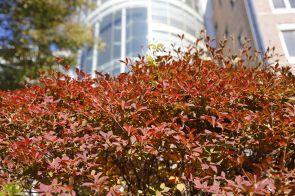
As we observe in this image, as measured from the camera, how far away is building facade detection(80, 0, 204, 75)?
21188 millimetres

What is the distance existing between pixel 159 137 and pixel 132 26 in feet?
60.3

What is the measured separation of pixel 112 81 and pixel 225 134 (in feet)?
6.02

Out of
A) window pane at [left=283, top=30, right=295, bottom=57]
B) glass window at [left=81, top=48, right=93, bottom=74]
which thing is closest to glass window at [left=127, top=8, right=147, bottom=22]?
glass window at [left=81, top=48, right=93, bottom=74]

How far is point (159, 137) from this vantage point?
13.1ft

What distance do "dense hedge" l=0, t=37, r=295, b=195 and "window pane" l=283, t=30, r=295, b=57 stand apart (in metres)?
8.69

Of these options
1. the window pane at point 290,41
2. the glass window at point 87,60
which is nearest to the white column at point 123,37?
the glass window at point 87,60

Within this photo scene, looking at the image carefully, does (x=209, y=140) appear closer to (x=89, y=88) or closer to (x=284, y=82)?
(x=284, y=82)

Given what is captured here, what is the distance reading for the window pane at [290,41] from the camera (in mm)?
13136

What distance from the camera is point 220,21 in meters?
21.4

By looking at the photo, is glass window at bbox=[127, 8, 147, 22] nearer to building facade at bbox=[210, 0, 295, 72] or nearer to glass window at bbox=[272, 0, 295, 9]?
building facade at bbox=[210, 0, 295, 72]

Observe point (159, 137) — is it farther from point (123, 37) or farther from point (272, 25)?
point (123, 37)

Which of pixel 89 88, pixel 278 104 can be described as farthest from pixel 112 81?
pixel 278 104

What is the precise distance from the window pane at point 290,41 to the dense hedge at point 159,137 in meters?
8.69

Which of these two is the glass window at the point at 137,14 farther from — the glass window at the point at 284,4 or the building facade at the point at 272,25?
the glass window at the point at 284,4
